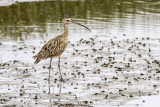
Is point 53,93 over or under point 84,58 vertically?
under

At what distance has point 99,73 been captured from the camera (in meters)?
18.4

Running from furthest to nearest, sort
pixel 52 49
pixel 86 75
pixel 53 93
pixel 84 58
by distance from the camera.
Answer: pixel 84 58
pixel 86 75
pixel 52 49
pixel 53 93

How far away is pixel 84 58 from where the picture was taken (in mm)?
21156

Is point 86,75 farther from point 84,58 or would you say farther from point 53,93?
point 84,58

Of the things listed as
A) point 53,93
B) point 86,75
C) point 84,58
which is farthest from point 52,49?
point 84,58

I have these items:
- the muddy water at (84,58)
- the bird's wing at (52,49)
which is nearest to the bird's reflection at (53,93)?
the muddy water at (84,58)

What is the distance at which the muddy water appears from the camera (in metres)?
15.4

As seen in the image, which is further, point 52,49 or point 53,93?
point 52,49

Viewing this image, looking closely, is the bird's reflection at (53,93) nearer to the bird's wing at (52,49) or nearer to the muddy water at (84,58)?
the muddy water at (84,58)

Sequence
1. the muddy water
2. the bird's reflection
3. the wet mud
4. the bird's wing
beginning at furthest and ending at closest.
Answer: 1. the bird's wing
2. the muddy water
3. the wet mud
4. the bird's reflection

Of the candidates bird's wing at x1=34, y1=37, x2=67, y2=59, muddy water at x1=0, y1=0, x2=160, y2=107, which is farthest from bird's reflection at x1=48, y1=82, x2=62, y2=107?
bird's wing at x1=34, y1=37, x2=67, y2=59

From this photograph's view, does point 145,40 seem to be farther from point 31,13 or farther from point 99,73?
point 31,13

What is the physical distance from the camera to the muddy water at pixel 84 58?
1538 centimetres

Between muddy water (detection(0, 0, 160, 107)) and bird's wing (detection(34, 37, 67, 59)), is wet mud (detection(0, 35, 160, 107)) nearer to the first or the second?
muddy water (detection(0, 0, 160, 107))
